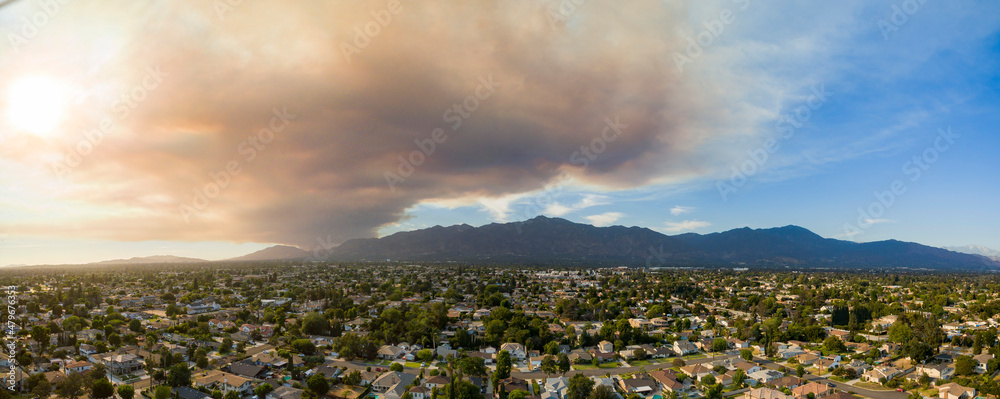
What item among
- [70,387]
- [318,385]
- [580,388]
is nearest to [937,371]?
[580,388]

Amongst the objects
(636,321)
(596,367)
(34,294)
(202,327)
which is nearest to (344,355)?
(202,327)

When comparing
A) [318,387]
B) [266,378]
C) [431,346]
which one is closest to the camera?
[318,387]

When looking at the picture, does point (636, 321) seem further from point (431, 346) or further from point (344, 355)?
point (344, 355)

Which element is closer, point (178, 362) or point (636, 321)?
point (178, 362)

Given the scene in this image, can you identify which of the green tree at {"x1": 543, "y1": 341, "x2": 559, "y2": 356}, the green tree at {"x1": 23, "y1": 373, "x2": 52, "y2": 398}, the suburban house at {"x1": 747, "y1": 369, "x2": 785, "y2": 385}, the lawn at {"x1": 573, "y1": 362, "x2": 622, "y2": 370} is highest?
the green tree at {"x1": 23, "y1": 373, "x2": 52, "y2": 398}

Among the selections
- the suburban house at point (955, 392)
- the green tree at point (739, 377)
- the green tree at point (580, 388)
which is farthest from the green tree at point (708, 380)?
the suburban house at point (955, 392)

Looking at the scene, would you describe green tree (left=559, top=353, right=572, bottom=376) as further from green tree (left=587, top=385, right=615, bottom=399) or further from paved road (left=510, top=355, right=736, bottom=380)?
green tree (left=587, top=385, right=615, bottom=399)

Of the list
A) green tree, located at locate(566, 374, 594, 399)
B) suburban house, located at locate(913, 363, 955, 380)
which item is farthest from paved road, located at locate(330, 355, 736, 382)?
suburban house, located at locate(913, 363, 955, 380)

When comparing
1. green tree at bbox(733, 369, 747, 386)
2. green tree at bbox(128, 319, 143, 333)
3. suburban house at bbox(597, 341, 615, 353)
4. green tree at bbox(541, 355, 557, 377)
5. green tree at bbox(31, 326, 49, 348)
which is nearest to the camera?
green tree at bbox(733, 369, 747, 386)
